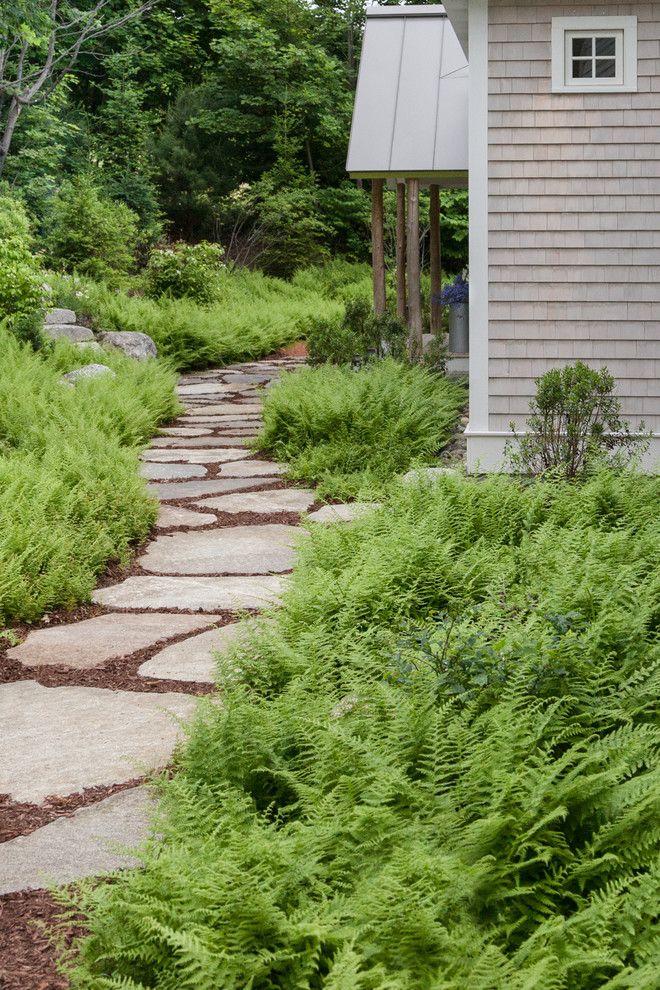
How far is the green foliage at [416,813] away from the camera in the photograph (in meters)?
1.91

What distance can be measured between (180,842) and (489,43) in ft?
20.3

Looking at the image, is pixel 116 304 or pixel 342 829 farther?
pixel 116 304

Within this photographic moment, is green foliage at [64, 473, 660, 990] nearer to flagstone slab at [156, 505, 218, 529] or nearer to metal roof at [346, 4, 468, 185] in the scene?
flagstone slab at [156, 505, 218, 529]

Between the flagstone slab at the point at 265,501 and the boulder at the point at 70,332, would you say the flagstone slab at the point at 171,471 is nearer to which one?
the flagstone slab at the point at 265,501

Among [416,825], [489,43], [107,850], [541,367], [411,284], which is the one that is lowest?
[107,850]

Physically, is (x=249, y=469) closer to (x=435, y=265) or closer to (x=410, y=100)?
(x=410, y=100)

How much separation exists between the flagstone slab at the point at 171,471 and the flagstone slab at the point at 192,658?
326 cm

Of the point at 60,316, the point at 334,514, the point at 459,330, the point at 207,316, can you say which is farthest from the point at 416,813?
the point at 207,316

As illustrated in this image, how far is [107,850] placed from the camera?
2523mm

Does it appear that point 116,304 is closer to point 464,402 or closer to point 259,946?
point 464,402

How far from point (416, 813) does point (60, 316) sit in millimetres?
10648

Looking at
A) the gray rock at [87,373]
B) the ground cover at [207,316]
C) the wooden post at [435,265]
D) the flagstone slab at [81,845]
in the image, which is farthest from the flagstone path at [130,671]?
the wooden post at [435,265]

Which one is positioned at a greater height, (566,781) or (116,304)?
(116,304)

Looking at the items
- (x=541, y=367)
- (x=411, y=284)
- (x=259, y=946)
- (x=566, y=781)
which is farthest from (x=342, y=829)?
(x=411, y=284)
